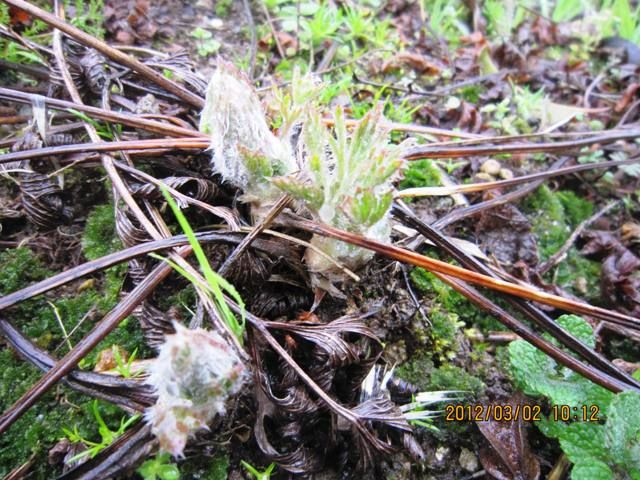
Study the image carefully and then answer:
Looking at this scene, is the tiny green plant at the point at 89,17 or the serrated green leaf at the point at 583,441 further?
the tiny green plant at the point at 89,17

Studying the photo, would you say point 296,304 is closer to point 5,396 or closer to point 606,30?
point 5,396

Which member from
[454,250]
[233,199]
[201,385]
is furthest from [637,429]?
[233,199]

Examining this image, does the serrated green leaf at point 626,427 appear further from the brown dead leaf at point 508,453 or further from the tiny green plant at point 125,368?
the tiny green plant at point 125,368

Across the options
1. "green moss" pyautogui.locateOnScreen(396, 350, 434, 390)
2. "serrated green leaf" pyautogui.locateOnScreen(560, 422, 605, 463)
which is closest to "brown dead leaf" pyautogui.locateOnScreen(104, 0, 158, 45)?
"green moss" pyautogui.locateOnScreen(396, 350, 434, 390)

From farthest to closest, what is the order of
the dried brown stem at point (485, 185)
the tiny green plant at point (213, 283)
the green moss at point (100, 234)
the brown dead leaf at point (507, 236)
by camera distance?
the brown dead leaf at point (507, 236) < the dried brown stem at point (485, 185) < the green moss at point (100, 234) < the tiny green plant at point (213, 283)

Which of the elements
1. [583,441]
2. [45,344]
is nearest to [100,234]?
[45,344]

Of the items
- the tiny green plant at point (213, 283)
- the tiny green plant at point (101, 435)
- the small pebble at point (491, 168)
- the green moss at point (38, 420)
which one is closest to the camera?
the tiny green plant at point (213, 283)

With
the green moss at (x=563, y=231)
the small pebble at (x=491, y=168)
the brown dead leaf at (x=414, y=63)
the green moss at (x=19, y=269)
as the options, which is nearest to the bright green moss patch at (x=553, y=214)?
the green moss at (x=563, y=231)
